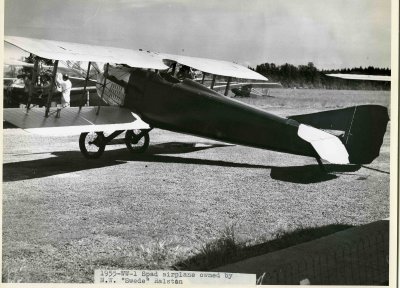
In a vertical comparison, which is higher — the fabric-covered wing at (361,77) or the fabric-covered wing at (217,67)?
the fabric-covered wing at (361,77)

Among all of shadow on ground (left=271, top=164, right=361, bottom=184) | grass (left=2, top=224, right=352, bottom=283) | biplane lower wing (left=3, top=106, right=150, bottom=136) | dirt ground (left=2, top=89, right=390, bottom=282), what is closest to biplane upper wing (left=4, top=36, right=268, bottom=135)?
biplane lower wing (left=3, top=106, right=150, bottom=136)

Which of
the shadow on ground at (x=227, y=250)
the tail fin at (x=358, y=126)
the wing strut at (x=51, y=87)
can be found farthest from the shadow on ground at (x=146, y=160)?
the shadow on ground at (x=227, y=250)

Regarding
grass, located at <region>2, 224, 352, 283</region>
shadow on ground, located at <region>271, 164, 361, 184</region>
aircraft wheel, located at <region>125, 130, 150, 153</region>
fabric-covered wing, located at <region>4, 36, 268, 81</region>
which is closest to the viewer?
grass, located at <region>2, 224, 352, 283</region>

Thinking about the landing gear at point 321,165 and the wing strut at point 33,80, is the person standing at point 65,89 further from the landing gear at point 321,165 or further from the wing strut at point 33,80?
the landing gear at point 321,165

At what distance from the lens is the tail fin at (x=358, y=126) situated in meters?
3.66

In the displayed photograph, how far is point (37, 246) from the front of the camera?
135 inches

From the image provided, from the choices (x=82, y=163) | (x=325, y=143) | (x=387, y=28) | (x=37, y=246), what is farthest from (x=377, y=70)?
(x=37, y=246)

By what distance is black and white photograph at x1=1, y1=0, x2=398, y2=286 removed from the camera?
11.2 ft

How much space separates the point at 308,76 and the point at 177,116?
1.19 meters

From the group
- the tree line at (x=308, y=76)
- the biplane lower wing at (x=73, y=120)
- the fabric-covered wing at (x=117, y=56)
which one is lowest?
the biplane lower wing at (x=73, y=120)

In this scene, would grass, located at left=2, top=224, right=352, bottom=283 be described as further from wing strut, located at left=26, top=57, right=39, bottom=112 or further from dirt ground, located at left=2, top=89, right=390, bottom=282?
wing strut, located at left=26, top=57, right=39, bottom=112

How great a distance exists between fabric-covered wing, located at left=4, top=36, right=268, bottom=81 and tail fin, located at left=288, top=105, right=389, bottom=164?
571 millimetres

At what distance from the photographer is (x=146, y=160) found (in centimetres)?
400

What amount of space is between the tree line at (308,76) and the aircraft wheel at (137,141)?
1077 millimetres
